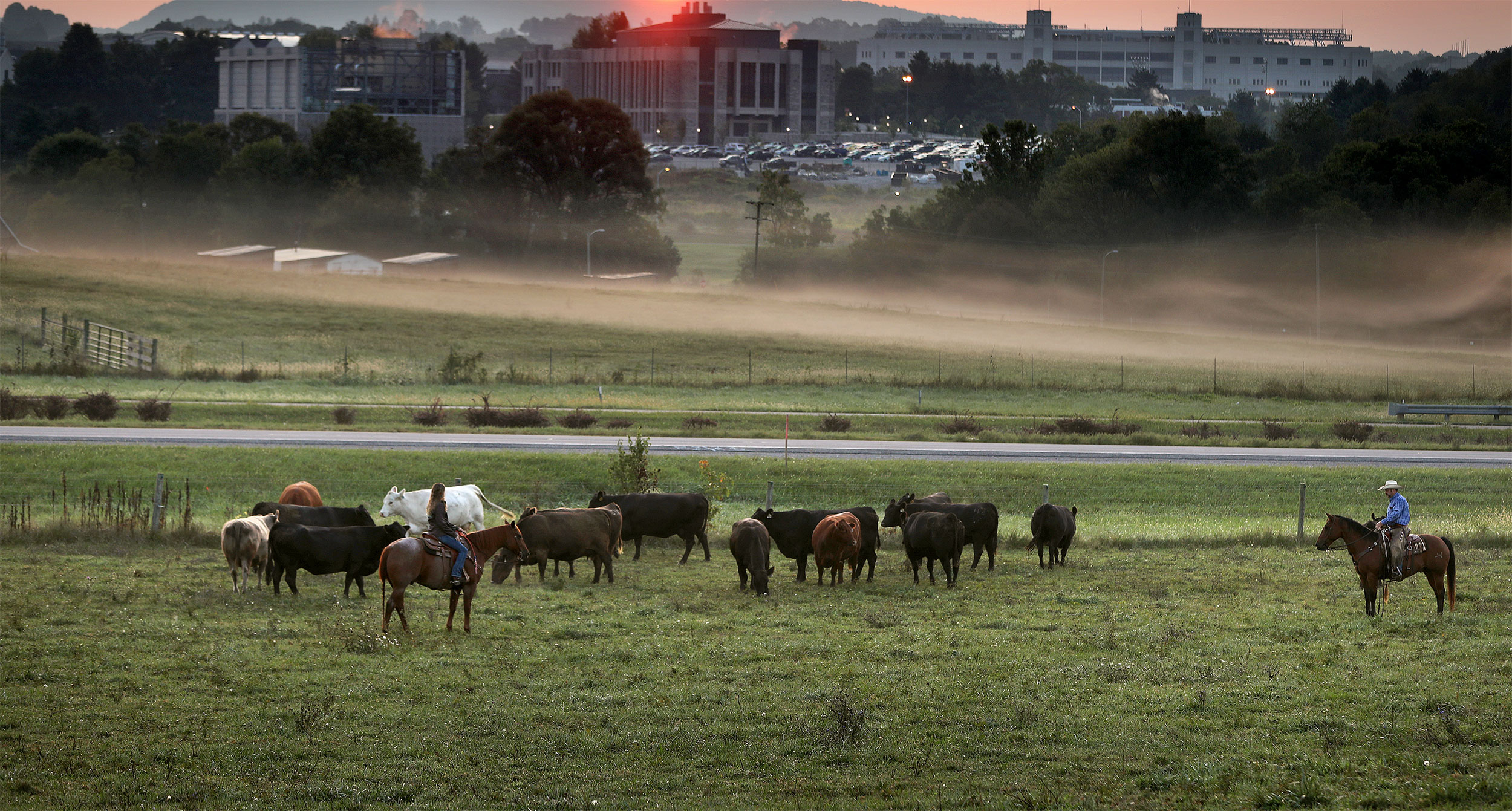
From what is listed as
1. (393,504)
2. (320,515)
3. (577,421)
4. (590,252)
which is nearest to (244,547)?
(320,515)

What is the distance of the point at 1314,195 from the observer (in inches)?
4692

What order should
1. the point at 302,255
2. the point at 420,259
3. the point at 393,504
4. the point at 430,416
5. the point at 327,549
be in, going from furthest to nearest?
the point at 420,259, the point at 302,255, the point at 430,416, the point at 393,504, the point at 327,549

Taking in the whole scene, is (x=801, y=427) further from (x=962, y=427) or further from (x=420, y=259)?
(x=420, y=259)

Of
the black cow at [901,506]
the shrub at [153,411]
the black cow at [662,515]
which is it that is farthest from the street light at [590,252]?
the black cow at [662,515]

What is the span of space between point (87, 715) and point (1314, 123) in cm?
14697

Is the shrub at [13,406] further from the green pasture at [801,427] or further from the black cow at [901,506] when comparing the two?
the black cow at [901,506]

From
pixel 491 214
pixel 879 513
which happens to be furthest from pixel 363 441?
pixel 491 214

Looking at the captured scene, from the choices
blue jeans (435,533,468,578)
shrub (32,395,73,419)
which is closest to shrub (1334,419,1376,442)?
blue jeans (435,533,468,578)

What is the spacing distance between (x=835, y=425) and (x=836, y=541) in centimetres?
2545

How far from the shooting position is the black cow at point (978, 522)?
2598 cm

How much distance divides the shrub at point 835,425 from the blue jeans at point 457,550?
30.0m

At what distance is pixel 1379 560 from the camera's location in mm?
20531

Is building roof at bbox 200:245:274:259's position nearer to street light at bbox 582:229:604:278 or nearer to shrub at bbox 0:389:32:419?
street light at bbox 582:229:604:278

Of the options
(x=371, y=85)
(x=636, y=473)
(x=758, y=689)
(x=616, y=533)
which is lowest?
(x=758, y=689)
